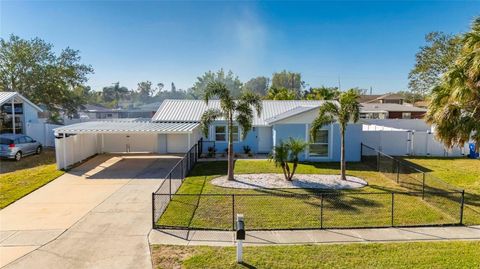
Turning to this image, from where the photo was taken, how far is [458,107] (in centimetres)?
1250

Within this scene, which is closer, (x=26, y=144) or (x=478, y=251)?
(x=478, y=251)

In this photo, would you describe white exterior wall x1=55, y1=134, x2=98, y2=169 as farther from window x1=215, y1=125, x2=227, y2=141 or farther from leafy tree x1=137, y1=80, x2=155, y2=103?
leafy tree x1=137, y1=80, x2=155, y2=103

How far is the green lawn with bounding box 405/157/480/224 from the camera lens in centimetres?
1080

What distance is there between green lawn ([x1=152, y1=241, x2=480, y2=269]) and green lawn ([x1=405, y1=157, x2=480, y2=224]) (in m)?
2.99

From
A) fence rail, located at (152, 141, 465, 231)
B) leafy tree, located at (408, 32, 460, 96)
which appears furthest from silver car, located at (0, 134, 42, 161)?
leafy tree, located at (408, 32, 460, 96)

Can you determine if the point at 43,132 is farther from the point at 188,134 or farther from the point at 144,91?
the point at 144,91

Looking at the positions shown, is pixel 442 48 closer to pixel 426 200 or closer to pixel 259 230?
pixel 426 200

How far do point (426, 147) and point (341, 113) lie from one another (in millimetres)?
11798

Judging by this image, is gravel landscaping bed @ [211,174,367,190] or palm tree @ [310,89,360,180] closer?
gravel landscaping bed @ [211,174,367,190]

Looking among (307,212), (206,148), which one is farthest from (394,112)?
(307,212)

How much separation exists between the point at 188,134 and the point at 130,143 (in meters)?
6.76

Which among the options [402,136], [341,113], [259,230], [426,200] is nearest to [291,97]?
[402,136]

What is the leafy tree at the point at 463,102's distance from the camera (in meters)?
12.1

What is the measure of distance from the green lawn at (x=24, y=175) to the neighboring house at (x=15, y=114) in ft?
20.1
